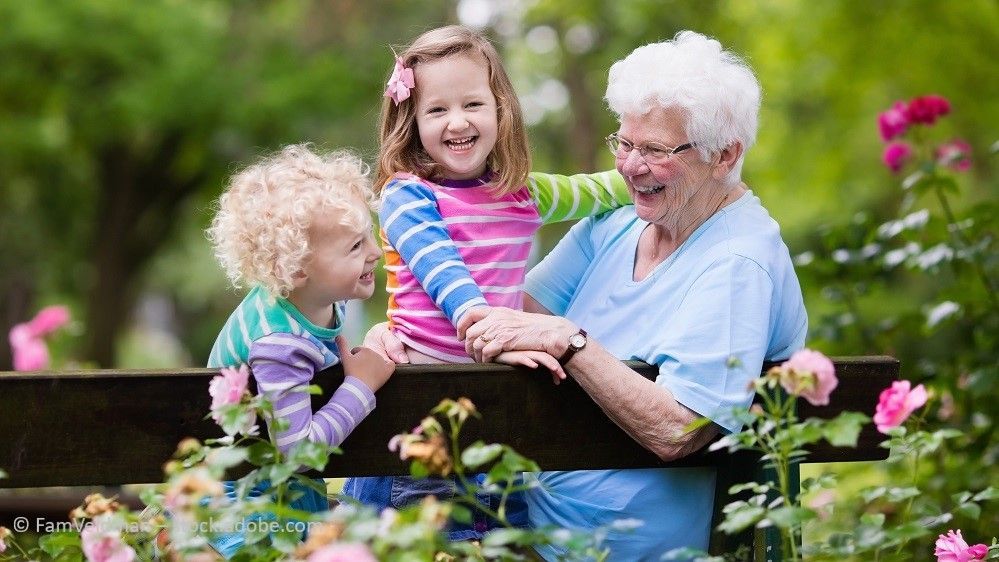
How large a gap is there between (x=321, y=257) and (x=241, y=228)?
17cm

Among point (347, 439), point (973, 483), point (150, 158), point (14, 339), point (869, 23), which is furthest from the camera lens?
point (150, 158)

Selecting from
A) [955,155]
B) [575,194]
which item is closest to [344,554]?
[575,194]

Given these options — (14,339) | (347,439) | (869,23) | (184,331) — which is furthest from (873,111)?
(184,331)

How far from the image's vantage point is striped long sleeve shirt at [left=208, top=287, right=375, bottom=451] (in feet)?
7.67

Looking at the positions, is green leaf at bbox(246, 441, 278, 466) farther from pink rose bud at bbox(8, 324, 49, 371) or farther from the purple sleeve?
pink rose bud at bbox(8, 324, 49, 371)

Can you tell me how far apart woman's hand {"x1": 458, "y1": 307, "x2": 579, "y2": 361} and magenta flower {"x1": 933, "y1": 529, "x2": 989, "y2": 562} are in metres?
0.81

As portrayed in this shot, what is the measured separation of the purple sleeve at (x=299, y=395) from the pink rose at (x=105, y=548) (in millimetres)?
350

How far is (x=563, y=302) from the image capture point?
11.0 ft

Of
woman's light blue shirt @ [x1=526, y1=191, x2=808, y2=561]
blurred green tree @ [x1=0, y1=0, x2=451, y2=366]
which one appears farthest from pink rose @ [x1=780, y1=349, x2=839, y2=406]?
blurred green tree @ [x1=0, y1=0, x2=451, y2=366]

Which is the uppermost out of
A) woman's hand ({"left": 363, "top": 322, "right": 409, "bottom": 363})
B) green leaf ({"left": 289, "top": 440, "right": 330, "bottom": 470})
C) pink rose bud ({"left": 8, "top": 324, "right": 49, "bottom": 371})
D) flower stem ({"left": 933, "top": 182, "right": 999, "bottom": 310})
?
flower stem ({"left": 933, "top": 182, "right": 999, "bottom": 310})

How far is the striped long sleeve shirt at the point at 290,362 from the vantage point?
2.34 m

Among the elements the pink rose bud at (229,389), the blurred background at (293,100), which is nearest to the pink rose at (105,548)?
the pink rose bud at (229,389)

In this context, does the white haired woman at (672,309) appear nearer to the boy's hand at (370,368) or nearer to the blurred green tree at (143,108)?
the boy's hand at (370,368)

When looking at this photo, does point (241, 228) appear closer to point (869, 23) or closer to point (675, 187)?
point (675, 187)
